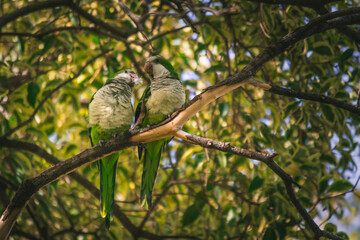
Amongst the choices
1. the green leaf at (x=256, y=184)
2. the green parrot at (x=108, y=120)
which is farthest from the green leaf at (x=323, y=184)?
the green parrot at (x=108, y=120)

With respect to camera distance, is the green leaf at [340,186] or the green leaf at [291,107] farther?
the green leaf at [291,107]

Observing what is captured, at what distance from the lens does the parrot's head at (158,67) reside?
291 cm

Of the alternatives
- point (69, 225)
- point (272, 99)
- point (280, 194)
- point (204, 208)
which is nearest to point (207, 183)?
point (204, 208)

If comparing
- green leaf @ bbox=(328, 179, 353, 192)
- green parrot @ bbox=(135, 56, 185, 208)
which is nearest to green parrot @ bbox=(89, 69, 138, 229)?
green parrot @ bbox=(135, 56, 185, 208)

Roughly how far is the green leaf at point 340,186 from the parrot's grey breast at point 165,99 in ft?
4.43

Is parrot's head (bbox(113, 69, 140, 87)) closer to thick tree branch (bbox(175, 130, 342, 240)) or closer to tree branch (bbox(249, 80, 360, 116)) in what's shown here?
thick tree branch (bbox(175, 130, 342, 240))

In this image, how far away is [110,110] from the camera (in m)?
2.65

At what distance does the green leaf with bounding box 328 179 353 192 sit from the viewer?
2.66 metres

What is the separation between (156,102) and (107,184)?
783 mm

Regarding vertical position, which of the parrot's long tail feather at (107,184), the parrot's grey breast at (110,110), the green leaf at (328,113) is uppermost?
the green leaf at (328,113)

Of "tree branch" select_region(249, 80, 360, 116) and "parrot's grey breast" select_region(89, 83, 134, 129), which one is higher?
"parrot's grey breast" select_region(89, 83, 134, 129)

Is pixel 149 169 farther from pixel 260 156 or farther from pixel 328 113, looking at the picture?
pixel 328 113

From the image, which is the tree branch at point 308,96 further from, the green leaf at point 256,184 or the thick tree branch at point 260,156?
the green leaf at point 256,184

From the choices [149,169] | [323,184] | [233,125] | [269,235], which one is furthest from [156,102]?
[323,184]
